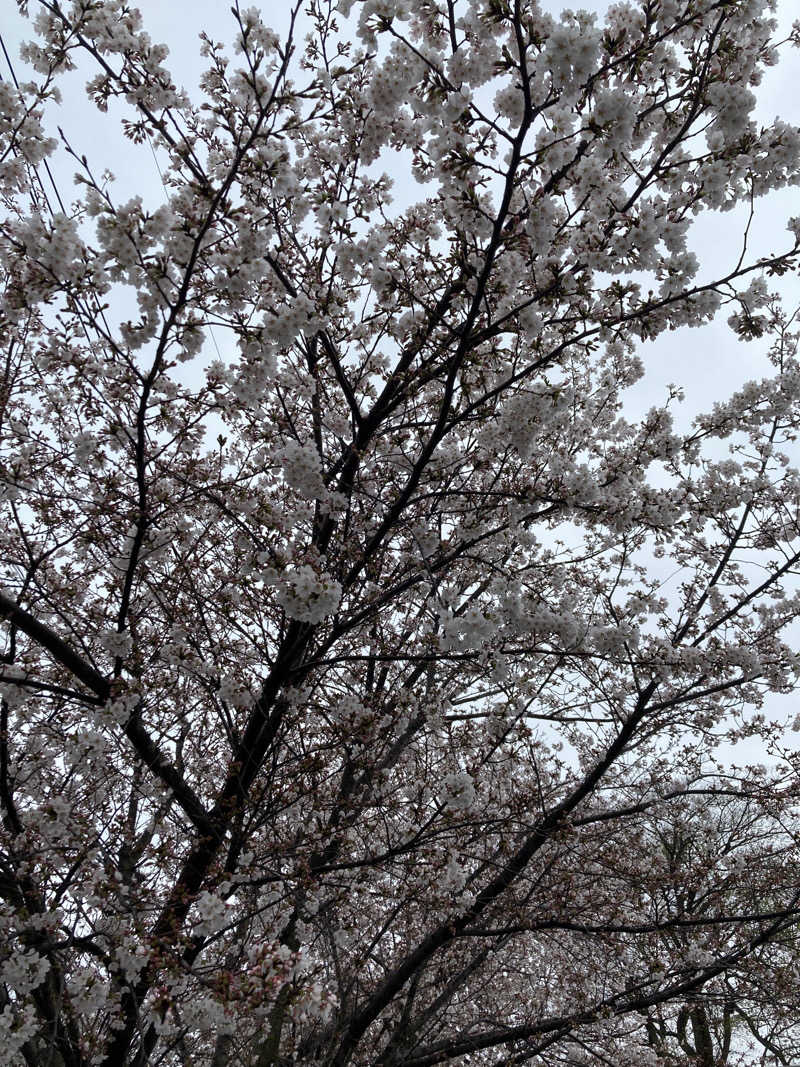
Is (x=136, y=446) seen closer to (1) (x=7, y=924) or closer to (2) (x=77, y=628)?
(2) (x=77, y=628)

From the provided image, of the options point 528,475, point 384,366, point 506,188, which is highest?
point 384,366

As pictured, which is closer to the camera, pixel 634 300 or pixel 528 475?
pixel 634 300

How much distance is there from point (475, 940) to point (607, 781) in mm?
2059

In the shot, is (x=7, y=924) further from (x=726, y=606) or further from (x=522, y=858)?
(x=726, y=606)

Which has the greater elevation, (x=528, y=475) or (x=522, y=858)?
(x=528, y=475)

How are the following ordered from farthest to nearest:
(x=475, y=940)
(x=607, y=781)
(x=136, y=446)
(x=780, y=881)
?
(x=607, y=781), (x=475, y=940), (x=780, y=881), (x=136, y=446)

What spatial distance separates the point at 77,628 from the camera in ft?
14.9

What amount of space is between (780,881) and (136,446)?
6.44m

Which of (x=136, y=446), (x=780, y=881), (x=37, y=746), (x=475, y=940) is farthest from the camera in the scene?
(x=475, y=940)

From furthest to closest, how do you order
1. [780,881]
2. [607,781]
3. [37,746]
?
[607,781] < [780,881] < [37,746]

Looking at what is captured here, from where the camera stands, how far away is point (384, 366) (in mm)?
5453

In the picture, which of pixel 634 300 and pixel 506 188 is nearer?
pixel 506 188

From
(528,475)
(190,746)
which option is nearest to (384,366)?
(528,475)

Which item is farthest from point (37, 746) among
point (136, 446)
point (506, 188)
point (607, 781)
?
point (607, 781)
